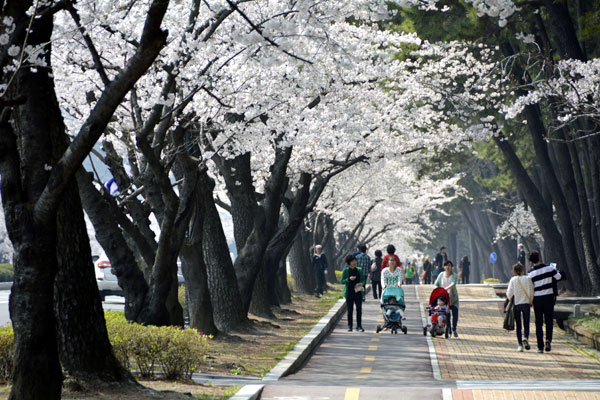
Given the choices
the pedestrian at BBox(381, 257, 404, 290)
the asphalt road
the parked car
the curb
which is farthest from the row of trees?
the parked car

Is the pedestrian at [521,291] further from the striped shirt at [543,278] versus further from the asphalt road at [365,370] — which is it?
the asphalt road at [365,370]

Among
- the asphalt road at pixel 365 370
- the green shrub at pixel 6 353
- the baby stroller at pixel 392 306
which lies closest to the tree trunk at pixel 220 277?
the asphalt road at pixel 365 370

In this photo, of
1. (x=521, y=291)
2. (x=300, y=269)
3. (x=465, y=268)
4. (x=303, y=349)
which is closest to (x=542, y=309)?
(x=521, y=291)

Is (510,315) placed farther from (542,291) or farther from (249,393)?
(249,393)

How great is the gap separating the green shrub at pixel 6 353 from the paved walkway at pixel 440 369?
2.86 m

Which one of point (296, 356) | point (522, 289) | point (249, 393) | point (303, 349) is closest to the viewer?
point (249, 393)

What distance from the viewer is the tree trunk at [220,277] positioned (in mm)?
17094

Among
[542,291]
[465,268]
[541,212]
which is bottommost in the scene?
[542,291]

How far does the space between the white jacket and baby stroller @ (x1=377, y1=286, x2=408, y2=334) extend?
2.93 metres

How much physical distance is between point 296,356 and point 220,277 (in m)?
4.17

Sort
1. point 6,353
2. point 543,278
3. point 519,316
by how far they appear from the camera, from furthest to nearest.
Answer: point 519,316, point 543,278, point 6,353

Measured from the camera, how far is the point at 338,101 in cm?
2078

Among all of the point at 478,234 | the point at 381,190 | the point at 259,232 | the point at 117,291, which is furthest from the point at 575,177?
the point at 478,234

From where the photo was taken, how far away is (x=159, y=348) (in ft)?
33.3
